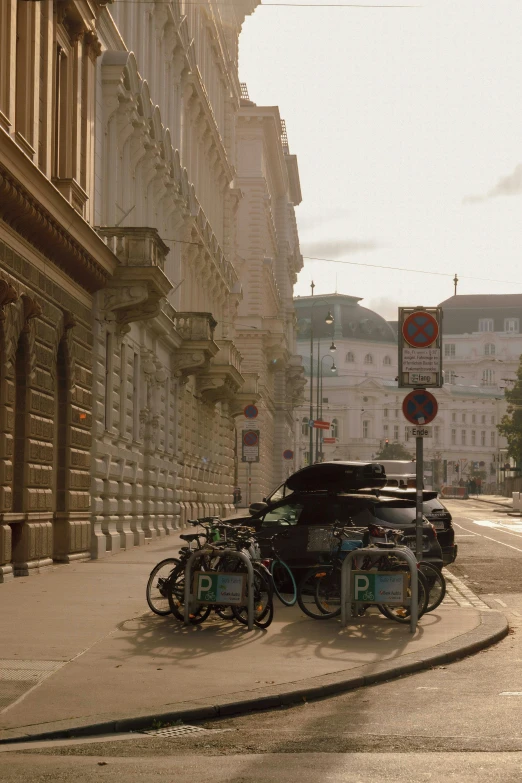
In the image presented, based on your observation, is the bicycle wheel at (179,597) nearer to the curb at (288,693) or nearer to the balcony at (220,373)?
the curb at (288,693)

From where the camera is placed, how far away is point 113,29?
27.0 meters

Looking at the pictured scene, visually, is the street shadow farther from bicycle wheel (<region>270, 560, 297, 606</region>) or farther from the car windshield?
the car windshield

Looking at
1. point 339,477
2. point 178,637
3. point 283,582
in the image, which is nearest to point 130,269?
point 339,477

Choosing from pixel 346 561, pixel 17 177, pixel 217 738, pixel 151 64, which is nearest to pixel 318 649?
pixel 346 561

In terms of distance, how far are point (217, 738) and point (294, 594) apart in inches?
318

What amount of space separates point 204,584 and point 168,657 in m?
2.30

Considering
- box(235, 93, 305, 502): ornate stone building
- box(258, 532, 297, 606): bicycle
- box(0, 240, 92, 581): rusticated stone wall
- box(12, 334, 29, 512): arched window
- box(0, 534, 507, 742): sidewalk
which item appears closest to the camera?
box(0, 534, 507, 742): sidewalk

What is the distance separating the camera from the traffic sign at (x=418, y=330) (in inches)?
747

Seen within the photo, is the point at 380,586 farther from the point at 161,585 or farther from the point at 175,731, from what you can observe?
the point at 175,731

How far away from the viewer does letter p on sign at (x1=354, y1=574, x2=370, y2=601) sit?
14445 millimetres

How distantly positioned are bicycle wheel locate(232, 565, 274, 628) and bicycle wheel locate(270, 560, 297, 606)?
6.17ft

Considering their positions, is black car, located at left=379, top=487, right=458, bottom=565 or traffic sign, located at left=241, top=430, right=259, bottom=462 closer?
black car, located at left=379, top=487, right=458, bottom=565

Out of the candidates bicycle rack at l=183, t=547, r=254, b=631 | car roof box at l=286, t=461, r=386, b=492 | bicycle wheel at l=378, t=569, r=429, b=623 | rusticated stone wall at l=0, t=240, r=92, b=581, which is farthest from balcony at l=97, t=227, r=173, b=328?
bicycle rack at l=183, t=547, r=254, b=631

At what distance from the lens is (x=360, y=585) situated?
47.5 feet
